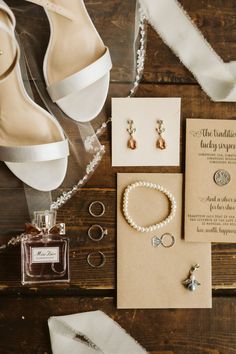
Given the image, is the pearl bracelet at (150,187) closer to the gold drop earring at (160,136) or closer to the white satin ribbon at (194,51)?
the gold drop earring at (160,136)

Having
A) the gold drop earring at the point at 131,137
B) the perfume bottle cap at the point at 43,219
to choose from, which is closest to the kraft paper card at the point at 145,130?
the gold drop earring at the point at 131,137

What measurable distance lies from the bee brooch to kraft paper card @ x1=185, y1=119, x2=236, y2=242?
45 mm

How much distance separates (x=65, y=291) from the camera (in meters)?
0.77

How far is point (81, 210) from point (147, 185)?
0.11m

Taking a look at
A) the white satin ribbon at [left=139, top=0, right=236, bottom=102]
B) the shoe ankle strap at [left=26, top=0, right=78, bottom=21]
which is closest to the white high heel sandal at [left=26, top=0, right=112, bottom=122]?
the shoe ankle strap at [left=26, top=0, right=78, bottom=21]

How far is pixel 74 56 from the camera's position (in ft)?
2.39

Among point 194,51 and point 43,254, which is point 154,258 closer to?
point 43,254

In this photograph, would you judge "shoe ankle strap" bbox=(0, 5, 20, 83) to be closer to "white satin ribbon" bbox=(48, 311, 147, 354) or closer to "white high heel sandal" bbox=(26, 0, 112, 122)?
"white high heel sandal" bbox=(26, 0, 112, 122)

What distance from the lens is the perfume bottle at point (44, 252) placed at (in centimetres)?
72

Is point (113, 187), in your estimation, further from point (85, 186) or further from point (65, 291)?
point (65, 291)

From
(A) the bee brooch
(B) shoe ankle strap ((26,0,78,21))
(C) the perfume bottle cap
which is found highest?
(B) shoe ankle strap ((26,0,78,21))

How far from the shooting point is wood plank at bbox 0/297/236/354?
30.0 inches

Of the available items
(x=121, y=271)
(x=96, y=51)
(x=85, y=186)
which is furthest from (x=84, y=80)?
(x=121, y=271)

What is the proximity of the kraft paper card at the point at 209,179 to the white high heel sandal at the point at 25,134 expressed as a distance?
0.20 m
